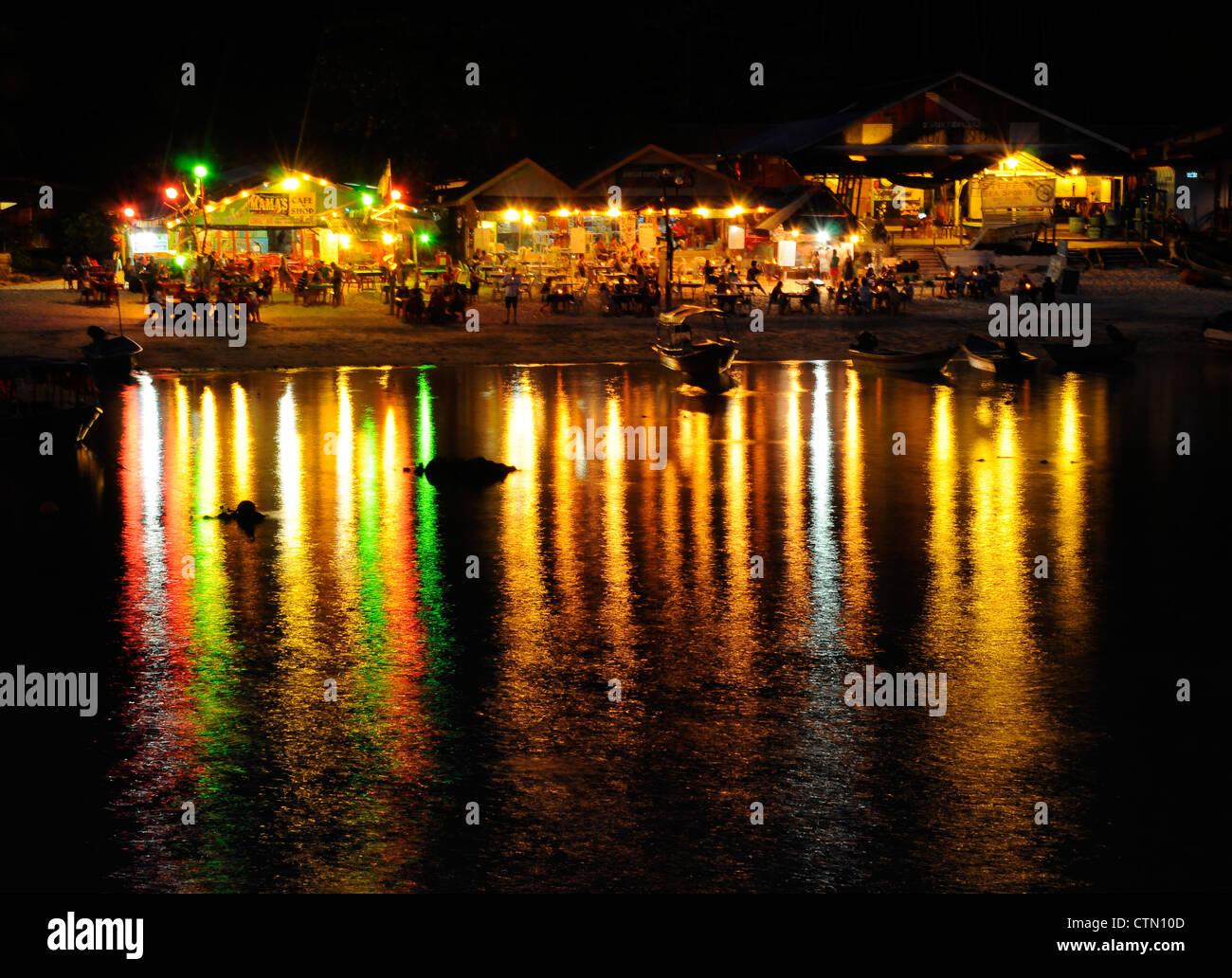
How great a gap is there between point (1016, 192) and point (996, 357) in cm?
2403

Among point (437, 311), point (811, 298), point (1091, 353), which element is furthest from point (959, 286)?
point (437, 311)

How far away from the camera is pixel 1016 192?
5147 cm

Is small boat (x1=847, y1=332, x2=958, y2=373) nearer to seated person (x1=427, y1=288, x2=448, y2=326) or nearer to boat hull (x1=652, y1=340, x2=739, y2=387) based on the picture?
boat hull (x1=652, y1=340, x2=739, y2=387)

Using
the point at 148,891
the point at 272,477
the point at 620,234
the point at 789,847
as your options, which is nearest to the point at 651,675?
the point at 789,847

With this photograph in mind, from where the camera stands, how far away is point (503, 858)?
7840 mm

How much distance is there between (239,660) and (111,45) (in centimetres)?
6402

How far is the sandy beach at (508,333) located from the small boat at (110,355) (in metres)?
1.73

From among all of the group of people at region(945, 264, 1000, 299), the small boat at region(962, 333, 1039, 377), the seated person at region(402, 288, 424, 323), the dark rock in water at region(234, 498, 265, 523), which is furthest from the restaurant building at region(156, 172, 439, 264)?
the dark rock in water at region(234, 498, 265, 523)

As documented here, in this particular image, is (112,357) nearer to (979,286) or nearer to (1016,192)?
(979,286)

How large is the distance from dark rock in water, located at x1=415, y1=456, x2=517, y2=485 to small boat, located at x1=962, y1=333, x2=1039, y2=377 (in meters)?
13.9

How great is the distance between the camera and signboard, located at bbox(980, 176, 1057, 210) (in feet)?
168

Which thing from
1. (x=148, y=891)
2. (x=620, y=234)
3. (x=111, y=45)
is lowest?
(x=148, y=891)

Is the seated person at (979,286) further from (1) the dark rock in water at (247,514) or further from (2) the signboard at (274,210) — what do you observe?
(1) the dark rock in water at (247,514)

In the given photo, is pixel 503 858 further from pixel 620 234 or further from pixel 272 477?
pixel 620 234
